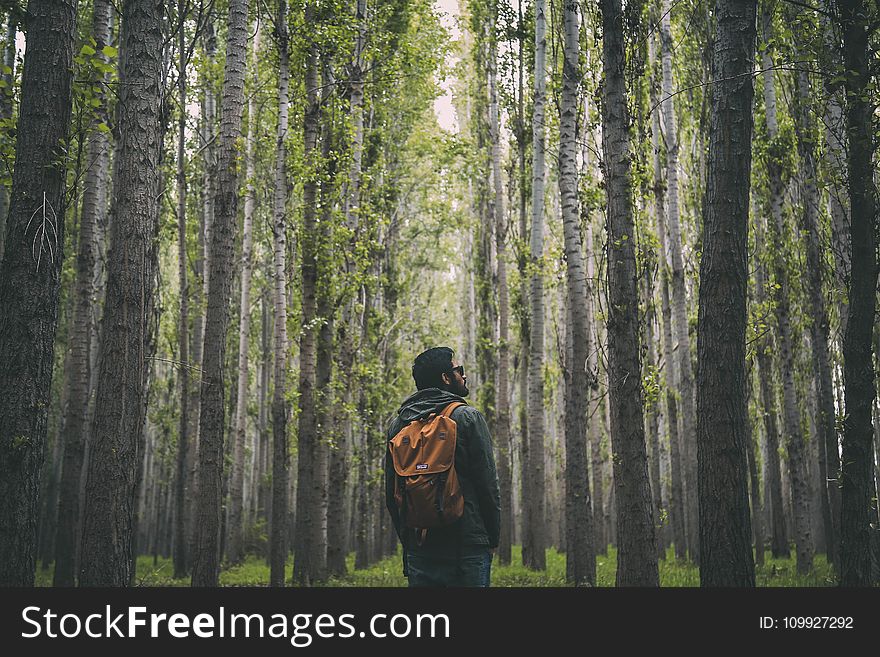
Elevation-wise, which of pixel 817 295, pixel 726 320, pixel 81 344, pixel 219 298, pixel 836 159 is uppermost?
pixel 836 159

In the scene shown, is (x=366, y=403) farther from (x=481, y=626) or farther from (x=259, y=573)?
(x=481, y=626)

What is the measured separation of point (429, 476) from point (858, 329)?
15.3ft

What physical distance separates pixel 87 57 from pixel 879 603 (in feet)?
21.4

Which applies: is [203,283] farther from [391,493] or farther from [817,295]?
[391,493]

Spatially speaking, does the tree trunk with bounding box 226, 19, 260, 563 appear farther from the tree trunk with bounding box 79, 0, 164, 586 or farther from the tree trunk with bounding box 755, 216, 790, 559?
the tree trunk with bounding box 755, 216, 790, 559

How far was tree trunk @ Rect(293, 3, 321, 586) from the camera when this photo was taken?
39.8 ft

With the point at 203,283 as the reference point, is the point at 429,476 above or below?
below

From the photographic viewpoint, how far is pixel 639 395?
23.9 ft

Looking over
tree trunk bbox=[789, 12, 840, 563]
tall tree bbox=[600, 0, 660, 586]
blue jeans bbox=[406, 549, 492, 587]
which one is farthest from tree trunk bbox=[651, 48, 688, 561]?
blue jeans bbox=[406, 549, 492, 587]

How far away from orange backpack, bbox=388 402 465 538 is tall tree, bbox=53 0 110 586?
7.70 m

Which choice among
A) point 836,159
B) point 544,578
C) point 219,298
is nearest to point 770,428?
point 544,578

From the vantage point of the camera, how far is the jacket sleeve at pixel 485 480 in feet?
13.2

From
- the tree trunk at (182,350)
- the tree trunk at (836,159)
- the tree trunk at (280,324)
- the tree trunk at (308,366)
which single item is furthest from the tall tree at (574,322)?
the tree trunk at (182,350)

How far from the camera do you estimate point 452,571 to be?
402 centimetres
